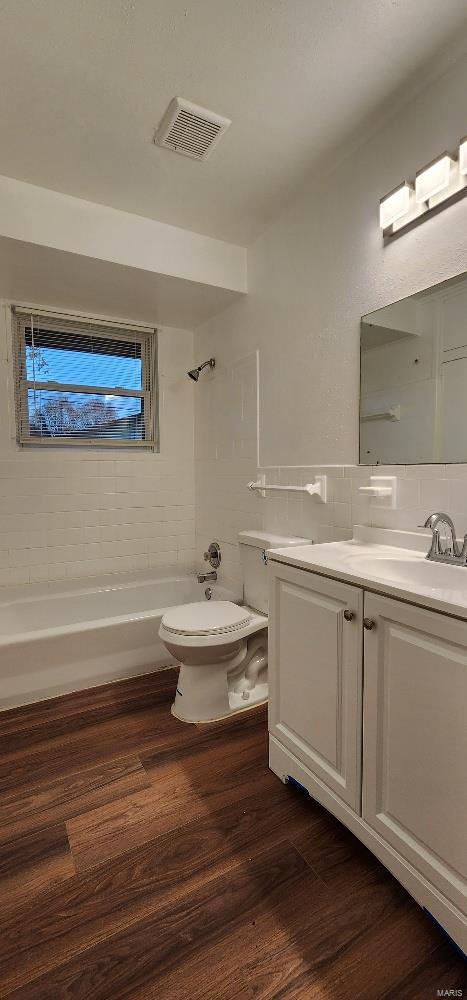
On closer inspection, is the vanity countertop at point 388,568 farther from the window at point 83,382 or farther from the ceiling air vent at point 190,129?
the window at point 83,382

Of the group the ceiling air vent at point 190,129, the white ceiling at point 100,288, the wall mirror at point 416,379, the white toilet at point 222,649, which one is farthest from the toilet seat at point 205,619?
the ceiling air vent at point 190,129

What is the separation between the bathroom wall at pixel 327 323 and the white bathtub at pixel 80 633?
61 cm

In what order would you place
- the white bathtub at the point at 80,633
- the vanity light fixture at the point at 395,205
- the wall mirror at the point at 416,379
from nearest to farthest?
the wall mirror at the point at 416,379
the vanity light fixture at the point at 395,205
the white bathtub at the point at 80,633

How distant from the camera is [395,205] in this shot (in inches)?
62.6

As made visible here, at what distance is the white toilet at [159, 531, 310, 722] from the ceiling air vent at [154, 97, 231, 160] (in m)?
1.69

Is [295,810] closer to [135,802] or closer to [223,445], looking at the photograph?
[135,802]

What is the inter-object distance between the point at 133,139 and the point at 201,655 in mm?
2126

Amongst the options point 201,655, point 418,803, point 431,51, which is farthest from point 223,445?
point 418,803

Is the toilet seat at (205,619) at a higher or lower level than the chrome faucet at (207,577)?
higher

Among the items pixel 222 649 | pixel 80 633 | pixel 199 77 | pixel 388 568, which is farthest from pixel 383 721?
pixel 199 77

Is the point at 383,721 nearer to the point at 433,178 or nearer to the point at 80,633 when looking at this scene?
the point at 80,633

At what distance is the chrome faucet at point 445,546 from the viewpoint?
52.7 inches

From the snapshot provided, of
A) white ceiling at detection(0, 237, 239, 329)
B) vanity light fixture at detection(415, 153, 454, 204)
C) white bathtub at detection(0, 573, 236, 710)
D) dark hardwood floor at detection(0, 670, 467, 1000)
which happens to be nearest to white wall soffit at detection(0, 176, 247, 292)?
white ceiling at detection(0, 237, 239, 329)

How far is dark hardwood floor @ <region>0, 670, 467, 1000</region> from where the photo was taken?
982 mm
